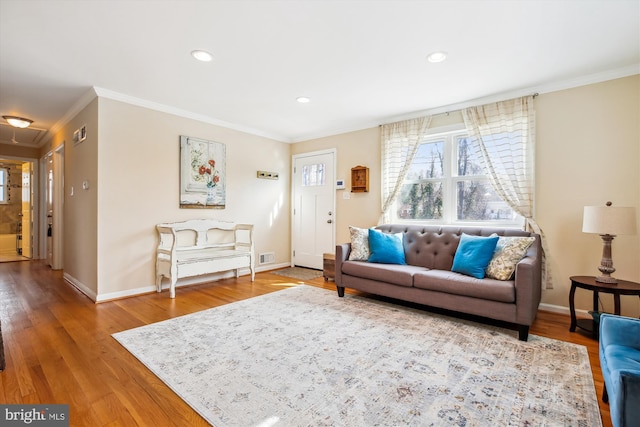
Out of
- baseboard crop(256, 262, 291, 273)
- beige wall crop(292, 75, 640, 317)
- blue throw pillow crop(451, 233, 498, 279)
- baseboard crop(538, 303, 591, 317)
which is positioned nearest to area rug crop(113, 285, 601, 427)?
blue throw pillow crop(451, 233, 498, 279)

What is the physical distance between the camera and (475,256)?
2891 mm

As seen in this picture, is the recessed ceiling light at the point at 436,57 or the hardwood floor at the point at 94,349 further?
the recessed ceiling light at the point at 436,57

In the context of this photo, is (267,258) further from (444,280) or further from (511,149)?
(511,149)

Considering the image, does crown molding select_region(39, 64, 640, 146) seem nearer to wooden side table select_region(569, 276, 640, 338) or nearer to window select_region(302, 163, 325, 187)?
window select_region(302, 163, 325, 187)

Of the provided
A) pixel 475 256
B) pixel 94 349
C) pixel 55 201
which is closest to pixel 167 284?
pixel 94 349

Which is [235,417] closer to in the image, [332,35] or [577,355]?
[577,355]

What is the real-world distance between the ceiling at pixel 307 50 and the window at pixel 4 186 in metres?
5.18

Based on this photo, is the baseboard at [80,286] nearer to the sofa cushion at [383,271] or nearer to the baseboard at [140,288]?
the baseboard at [140,288]

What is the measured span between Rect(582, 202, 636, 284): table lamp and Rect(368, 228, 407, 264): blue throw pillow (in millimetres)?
1691

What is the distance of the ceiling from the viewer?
2027 millimetres

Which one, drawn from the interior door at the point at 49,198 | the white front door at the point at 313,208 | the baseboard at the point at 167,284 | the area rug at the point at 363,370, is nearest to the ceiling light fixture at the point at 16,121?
the interior door at the point at 49,198

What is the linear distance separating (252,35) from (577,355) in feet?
11.2

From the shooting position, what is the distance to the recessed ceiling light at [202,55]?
8.45 ft

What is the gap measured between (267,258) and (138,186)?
2352 mm
